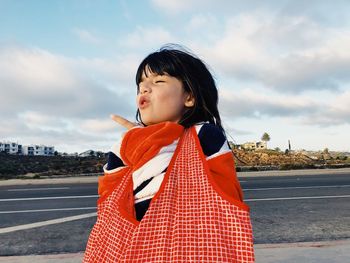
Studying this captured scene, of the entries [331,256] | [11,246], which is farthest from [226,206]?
[11,246]

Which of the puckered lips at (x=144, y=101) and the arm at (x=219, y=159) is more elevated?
the puckered lips at (x=144, y=101)

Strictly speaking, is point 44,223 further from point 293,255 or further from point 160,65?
point 160,65

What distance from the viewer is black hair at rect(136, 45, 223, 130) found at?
1733 mm

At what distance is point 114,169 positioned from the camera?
5.23 feet

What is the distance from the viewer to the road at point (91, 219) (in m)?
5.36

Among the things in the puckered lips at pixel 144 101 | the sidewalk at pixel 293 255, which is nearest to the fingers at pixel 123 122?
the puckered lips at pixel 144 101

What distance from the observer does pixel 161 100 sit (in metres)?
1.67

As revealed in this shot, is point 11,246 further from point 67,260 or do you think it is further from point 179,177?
point 179,177

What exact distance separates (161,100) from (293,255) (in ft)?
9.87

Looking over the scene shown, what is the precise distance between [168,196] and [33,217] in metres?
6.92

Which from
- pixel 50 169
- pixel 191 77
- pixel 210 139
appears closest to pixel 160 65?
pixel 191 77

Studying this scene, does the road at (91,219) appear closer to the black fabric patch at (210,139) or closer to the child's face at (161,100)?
the child's face at (161,100)

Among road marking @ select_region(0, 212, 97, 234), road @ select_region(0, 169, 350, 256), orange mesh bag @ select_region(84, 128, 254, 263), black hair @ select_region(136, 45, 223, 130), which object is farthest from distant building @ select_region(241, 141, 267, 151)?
orange mesh bag @ select_region(84, 128, 254, 263)

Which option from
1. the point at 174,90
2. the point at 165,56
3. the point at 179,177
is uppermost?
the point at 165,56
